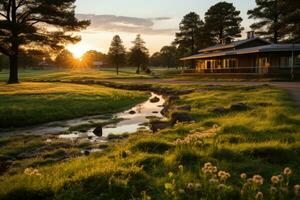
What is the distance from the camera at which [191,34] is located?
291 ft

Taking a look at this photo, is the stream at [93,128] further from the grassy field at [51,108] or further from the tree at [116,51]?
the tree at [116,51]

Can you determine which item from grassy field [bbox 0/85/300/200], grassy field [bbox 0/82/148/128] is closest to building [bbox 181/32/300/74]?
grassy field [bbox 0/82/148/128]

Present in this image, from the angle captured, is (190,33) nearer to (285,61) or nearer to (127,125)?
(285,61)

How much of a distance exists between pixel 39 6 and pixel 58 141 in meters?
29.9

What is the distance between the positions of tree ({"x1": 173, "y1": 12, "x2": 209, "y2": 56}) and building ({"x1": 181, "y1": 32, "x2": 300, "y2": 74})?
15.7 metres

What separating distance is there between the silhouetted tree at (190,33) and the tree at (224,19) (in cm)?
454

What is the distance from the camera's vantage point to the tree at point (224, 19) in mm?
81062

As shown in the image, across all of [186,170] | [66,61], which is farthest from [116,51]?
→ [186,170]

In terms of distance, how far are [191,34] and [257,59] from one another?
40431 millimetres

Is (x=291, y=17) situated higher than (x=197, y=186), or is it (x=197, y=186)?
(x=291, y=17)

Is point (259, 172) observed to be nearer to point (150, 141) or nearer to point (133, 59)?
point (150, 141)

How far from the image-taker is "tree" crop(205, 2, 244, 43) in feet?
266

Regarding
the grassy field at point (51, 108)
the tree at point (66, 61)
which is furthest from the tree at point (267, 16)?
the tree at point (66, 61)

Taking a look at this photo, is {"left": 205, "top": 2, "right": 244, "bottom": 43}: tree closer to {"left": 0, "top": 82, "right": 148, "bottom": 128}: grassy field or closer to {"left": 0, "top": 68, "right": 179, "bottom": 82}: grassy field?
{"left": 0, "top": 68, "right": 179, "bottom": 82}: grassy field
